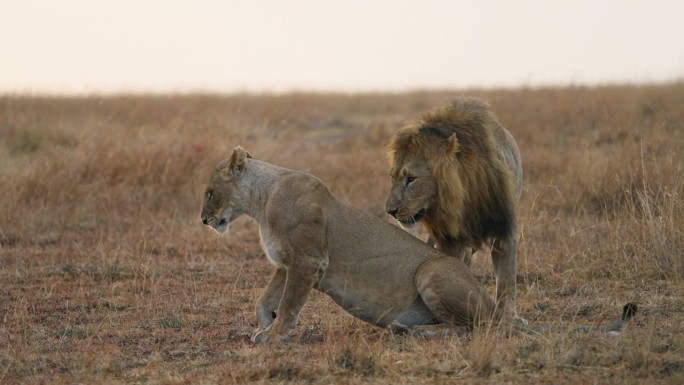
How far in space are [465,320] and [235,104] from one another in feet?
48.4

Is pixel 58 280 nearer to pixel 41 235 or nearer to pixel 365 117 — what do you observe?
pixel 41 235

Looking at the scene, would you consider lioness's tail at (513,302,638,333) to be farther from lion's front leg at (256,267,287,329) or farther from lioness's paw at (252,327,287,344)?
lion's front leg at (256,267,287,329)

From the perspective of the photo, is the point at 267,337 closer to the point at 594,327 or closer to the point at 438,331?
the point at 438,331

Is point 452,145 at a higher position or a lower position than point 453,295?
higher

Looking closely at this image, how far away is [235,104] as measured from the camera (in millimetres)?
20016

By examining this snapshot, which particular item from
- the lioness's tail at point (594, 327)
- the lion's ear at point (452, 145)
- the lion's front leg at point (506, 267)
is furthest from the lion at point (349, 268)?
the lion's ear at point (452, 145)

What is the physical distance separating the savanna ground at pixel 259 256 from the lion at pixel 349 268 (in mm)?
195

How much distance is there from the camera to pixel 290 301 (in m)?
5.79

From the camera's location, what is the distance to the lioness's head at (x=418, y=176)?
5949 mm

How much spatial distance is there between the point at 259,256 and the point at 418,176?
3.60 meters

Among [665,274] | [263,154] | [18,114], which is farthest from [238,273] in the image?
[18,114]

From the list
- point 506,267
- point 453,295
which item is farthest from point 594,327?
point 506,267

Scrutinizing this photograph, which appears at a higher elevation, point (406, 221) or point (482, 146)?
point (482, 146)

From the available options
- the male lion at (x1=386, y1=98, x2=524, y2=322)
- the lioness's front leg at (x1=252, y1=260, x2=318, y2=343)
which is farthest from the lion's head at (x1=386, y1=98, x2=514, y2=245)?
the lioness's front leg at (x1=252, y1=260, x2=318, y2=343)
